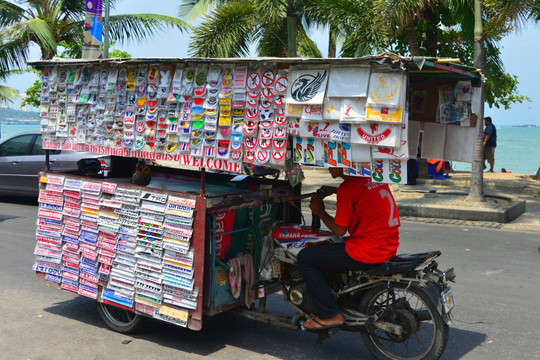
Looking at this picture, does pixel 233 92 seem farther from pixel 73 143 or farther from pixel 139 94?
pixel 73 143

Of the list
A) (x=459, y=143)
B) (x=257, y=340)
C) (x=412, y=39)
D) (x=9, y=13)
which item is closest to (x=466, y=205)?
(x=412, y=39)

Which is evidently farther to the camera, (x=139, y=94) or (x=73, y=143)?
(x=73, y=143)

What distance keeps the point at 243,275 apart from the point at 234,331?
0.71 m

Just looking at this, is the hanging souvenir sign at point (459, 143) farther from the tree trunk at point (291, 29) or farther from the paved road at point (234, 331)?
the tree trunk at point (291, 29)

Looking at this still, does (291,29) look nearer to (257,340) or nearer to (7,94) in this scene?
(257,340)

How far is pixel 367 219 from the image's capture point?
14.1 ft

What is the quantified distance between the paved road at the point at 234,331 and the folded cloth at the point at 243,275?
437mm

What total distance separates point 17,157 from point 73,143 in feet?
24.6

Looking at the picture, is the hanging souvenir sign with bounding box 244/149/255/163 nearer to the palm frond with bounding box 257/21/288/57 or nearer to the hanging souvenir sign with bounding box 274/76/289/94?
the hanging souvenir sign with bounding box 274/76/289/94

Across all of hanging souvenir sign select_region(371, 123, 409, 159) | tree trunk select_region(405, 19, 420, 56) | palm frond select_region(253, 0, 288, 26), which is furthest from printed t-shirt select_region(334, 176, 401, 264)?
palm frond select_region(253, 0, 288, 26)

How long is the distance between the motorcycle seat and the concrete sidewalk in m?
6.52

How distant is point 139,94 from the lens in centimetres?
497

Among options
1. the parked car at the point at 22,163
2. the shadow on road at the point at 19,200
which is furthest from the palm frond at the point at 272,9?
the shadow on road at the point at 19,200

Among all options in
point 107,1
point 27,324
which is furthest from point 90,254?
point 107,1
